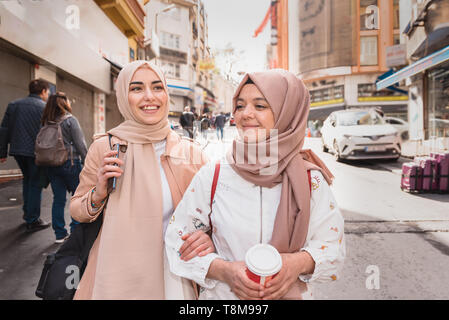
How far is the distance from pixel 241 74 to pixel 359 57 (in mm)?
30395

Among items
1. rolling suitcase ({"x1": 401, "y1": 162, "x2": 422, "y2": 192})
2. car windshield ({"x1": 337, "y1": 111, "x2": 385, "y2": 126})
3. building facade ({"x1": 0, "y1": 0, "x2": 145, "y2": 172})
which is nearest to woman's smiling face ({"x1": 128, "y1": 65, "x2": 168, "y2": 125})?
building facade ({"x1": 0, "y1": 0, "x2": 145, "y2": 172})

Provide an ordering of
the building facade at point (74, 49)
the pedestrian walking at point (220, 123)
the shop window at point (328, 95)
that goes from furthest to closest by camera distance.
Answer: the shop window at point (328, 95) < the pedestrian walking at point (220, 123) < the building facade at point (74, 49)

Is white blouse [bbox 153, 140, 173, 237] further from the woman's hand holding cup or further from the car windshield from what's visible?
the car windshield

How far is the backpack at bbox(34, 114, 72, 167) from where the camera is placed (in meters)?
3.50

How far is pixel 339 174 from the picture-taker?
314 inches

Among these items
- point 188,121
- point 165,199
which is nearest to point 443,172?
point 165,199

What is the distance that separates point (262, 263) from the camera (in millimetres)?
1057

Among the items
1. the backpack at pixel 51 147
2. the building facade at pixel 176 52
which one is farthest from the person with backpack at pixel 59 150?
the building facade at pixel 176 52

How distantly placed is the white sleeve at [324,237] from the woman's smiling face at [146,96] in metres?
0.99

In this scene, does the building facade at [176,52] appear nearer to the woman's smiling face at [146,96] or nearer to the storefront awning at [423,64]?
Result: the storefront awning at [423,64]

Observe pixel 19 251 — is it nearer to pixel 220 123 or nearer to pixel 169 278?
pixel 169 278

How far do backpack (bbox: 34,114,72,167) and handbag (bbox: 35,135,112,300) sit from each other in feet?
7.40

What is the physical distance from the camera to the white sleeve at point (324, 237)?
1.25 metres

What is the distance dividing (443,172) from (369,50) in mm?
25725
